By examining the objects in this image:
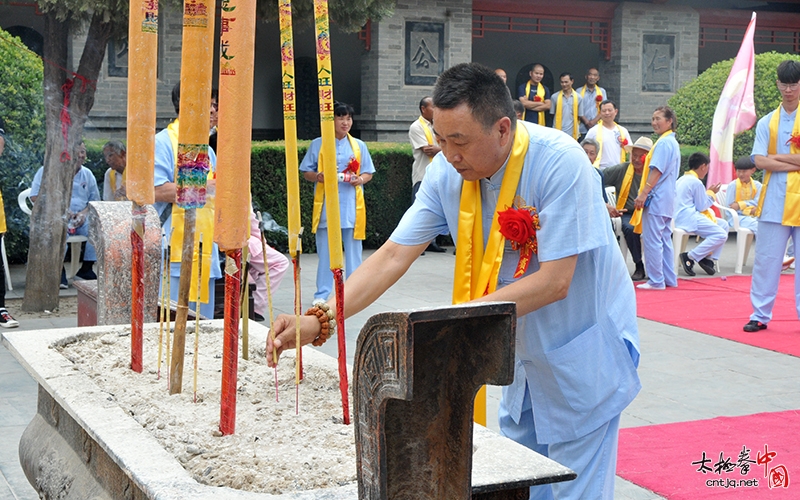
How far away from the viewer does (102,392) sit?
2805 millimetres

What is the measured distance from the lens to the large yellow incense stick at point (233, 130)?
Result: 2539 mm

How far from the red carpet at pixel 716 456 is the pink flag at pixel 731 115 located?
511 centimetres

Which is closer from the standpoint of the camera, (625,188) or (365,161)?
(365,161)

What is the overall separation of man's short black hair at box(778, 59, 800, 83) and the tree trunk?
5082 millimetres

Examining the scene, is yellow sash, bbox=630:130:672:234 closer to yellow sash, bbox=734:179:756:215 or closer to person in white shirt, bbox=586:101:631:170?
person in white shirt, bbox=586:101:631:170

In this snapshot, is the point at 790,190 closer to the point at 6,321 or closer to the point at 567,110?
the point at 6,321

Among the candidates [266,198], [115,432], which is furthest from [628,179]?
[115,432]

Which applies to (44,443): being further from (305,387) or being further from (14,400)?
(14,400)

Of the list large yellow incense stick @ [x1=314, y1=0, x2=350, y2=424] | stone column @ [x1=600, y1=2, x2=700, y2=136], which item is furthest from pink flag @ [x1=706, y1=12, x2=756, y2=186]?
large yellow incense stick @ [x1=314, y1=0, x2=350, y2=424]

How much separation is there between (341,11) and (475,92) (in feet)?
16.0

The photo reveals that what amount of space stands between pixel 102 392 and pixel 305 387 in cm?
63

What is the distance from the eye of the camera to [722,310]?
8031mm

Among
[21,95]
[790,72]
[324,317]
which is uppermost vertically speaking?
[790,72]

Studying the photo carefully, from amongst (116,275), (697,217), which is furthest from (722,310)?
(116,275)
